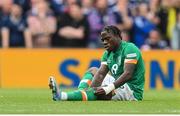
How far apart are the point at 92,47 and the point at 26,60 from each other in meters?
2.12

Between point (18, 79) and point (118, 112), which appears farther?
point (18, 79)

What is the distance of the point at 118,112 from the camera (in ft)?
35.8

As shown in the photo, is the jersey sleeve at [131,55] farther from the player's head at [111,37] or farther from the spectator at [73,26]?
the spectator at [73,26]

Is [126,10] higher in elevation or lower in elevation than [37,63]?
higher

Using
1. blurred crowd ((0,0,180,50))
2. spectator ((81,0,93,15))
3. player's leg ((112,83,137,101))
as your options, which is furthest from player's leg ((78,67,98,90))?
spectator ((81,0,93,15))

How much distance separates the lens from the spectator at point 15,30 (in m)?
22.4

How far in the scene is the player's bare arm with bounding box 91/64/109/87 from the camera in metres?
13.4

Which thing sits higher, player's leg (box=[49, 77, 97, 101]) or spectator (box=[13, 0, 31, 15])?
spectator (box=[13, 0, 31, 15])

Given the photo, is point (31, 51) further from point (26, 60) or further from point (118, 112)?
point (118, 112)

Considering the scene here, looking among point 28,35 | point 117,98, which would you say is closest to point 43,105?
point 117,98

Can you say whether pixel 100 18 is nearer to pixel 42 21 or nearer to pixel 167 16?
pixel 42 21

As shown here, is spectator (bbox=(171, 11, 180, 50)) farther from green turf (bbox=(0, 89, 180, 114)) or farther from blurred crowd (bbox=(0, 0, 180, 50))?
green turf (bbox=(0, 89, 180, 114))

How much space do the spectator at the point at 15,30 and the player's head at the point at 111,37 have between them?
935cm

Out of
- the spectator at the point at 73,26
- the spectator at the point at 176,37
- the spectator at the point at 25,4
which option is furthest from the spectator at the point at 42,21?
the spectator at the point at 176,37
